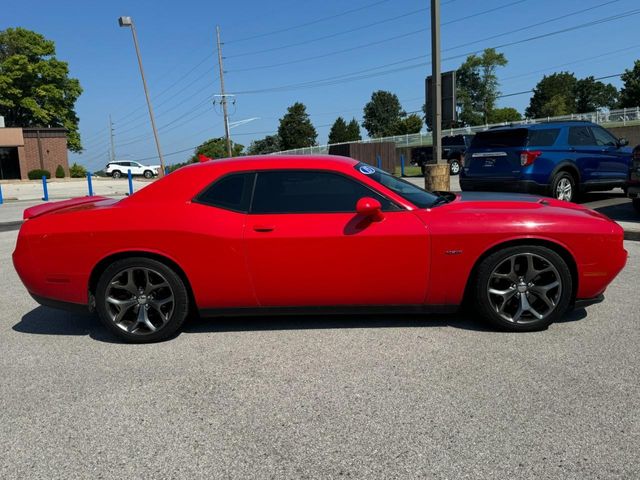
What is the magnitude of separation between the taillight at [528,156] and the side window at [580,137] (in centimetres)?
107

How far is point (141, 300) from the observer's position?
4172 millimetres

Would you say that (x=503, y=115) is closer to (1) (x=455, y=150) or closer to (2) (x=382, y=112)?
(2) (x=382, y=112)

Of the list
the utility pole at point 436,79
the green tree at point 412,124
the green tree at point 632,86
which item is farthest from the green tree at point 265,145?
the utility pole at point 436,79

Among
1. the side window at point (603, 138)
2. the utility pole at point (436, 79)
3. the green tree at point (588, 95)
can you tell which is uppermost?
the green tree at point (588, 95)

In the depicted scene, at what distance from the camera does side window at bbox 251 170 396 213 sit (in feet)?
13.6

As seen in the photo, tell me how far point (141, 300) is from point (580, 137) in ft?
31.5

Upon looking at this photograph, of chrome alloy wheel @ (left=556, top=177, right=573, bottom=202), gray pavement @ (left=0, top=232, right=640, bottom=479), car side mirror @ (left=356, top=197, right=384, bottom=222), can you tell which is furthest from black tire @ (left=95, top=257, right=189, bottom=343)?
chrome alloy wheel @ (left=556, top=177, right=573, bottom=202)

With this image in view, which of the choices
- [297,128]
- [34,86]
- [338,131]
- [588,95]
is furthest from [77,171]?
[588,95]

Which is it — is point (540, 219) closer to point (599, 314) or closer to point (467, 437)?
point (599, 314)

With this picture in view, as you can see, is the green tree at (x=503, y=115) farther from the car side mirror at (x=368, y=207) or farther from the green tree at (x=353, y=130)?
the car side mirror at (x=368, y=207)

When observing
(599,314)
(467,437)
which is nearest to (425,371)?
(467,437)

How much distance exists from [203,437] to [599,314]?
351 cm

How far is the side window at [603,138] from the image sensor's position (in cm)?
1085

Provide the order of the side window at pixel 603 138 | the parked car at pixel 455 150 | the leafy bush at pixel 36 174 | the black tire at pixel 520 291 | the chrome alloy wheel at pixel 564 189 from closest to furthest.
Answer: the black tire at pixel 520 291
the chrome alloy wheel at pixel 564 189
the side window at pixel 603 138
the parked car at pixel 455 150
the leafy bush at pixel 36 174
